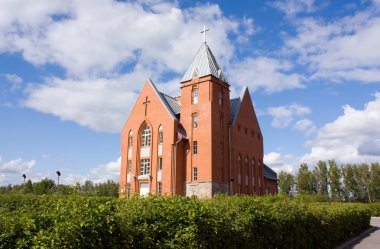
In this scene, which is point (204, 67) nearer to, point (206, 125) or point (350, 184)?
point (206, 125)

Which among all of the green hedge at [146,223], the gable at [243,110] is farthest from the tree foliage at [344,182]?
the green hedge at [146,223]

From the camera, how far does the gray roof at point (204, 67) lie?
4256 cm

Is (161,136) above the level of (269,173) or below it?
above

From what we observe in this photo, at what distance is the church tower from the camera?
39406mm

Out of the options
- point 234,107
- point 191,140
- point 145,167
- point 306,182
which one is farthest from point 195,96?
point 306,182

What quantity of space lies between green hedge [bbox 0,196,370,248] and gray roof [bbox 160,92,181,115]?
34.3 m

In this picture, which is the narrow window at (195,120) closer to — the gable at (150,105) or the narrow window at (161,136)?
the gable at (150,105)

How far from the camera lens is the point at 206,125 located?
40.4 m

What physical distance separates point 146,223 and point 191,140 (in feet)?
117

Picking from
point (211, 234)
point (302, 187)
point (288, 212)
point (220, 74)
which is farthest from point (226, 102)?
point (302, 187)

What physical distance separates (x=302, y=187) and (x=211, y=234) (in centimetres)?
7990

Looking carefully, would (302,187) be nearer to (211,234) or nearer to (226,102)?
(226,102)

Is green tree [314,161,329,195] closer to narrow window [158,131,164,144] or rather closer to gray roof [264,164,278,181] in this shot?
gray roof [264,164,278,181]

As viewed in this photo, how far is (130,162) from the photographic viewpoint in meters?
44.8
